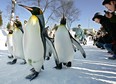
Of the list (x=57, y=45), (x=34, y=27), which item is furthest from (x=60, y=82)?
(x=57, y=45)

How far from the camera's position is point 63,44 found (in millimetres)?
3662

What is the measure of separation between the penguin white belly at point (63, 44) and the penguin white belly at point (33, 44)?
2.48 ft

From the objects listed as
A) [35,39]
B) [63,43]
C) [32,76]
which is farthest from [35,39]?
[63,43]

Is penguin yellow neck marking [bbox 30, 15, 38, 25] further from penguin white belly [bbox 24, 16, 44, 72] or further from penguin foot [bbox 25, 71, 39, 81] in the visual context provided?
penguin foot [bbox 25, 71, 39, 81]

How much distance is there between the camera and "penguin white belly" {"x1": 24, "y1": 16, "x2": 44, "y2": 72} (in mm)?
2822

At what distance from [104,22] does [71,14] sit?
25.2 meters

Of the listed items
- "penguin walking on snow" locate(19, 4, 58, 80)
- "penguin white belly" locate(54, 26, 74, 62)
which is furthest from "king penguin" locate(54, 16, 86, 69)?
"penguin walking on snow" locate(19, 4, 58, 80)

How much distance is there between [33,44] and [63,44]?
909 millimetres

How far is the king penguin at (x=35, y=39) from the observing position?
2.82 meters

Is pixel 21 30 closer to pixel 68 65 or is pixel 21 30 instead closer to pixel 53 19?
pixel 68 65

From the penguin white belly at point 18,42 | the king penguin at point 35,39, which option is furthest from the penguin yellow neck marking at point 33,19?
the penguin white belly at point 18,42

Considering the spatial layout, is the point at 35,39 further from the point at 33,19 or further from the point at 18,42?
the point at 18,42

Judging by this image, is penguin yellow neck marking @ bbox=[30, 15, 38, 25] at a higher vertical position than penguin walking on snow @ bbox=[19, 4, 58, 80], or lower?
higher

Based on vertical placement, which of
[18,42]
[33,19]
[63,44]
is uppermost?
[33,19]
